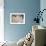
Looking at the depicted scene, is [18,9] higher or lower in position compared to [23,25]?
higher

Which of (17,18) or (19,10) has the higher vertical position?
(19,10)

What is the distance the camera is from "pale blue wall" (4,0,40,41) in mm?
5348

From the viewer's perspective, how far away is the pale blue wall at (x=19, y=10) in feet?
17.5

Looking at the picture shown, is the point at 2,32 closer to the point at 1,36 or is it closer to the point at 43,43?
the point at 1,36

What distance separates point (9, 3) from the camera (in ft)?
17.6

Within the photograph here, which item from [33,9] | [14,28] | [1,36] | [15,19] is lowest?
[1,36]

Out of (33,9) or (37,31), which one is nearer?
(37,31)

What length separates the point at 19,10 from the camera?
537cm

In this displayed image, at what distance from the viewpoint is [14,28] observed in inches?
212

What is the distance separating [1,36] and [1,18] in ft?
2.44

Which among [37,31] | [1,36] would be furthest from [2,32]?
[37,31]

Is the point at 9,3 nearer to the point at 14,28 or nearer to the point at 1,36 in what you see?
the point at 14,28

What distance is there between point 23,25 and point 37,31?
2870mm

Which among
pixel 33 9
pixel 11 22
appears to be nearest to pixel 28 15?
pixel 33 9
